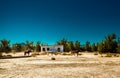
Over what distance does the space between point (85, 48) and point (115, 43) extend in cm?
1818

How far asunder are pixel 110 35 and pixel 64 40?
28707mm

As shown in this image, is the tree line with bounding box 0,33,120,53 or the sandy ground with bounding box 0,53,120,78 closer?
the sandy ground with bounding box 0,53,120,78

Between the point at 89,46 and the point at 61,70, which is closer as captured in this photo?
the point at 61,70

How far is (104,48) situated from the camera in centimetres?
6612

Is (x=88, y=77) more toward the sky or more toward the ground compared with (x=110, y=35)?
more toward the ground

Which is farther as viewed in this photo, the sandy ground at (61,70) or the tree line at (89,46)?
the tree line at (89,46)

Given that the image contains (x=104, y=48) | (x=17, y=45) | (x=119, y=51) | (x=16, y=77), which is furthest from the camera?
(x=17, y=45)

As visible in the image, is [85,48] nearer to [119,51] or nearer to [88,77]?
[119,51]

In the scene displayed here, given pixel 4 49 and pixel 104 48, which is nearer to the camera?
pixel 104 48

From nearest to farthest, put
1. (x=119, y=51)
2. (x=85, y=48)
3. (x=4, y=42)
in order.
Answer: (x=119, y=51) < (x=4, y=42) < (x=85, y=48)

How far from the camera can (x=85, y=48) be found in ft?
269

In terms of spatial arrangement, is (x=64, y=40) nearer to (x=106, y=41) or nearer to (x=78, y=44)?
(x=78, y=44)

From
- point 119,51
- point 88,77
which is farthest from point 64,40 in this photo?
point 88,77

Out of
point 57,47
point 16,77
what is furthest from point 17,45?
point 16,77
